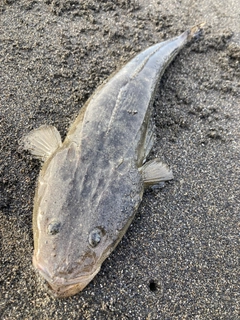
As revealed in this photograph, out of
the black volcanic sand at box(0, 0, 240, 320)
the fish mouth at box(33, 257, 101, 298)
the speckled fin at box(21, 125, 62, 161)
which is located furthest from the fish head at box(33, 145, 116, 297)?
the speckled fin at box(21, 125, 62, 161)

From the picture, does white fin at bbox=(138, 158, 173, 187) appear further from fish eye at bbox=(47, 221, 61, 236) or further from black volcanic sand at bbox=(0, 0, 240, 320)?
fish eye at bbox=(47, 221, 61, 236)

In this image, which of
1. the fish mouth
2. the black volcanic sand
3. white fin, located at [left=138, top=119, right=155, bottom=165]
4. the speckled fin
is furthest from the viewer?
white fin, located at [left=138, top=119, right=155, bottom=165]

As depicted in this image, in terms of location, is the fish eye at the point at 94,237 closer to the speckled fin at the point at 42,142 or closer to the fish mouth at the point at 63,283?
the fish mouth at the point at 63,283

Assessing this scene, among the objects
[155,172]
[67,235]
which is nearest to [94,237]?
[67,235]

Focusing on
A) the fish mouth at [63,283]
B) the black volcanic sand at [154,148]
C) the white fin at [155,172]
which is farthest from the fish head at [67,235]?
the white fin at [155,172]

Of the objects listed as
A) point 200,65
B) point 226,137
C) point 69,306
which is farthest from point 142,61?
point 69,306

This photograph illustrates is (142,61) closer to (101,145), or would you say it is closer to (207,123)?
(207,123)
